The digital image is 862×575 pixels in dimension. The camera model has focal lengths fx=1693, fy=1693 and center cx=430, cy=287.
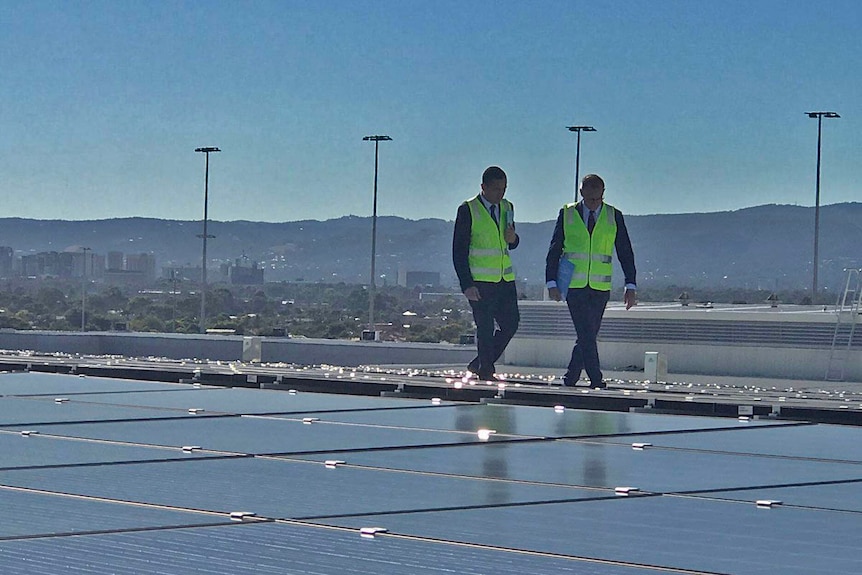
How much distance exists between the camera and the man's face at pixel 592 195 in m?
16.3

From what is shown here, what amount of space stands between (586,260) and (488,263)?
3.13 feet

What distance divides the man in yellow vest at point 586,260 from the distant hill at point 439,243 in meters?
114

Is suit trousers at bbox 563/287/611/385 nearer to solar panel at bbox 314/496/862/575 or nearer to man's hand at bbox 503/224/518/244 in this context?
man's hand at bbox 503/224/518/244

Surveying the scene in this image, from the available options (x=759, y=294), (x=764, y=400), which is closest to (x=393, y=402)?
(x=764, y=400)

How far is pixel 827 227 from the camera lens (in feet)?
504

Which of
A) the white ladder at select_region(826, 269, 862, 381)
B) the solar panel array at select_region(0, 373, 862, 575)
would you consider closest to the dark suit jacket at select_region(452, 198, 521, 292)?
the solar panel array at select_region(0, 373, 862, 575)

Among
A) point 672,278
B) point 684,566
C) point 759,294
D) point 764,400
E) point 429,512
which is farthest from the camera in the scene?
point 672,278

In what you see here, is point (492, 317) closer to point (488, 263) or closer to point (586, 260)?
point (488, 263)

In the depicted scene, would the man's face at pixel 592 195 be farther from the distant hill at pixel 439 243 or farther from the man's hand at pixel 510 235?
the distant hill at pixel 439 243

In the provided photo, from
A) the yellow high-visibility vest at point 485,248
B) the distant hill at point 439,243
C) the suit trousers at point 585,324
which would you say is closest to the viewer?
the suit trousers at point 585,324

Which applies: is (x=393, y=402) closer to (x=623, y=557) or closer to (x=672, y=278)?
(x=623, y=557)

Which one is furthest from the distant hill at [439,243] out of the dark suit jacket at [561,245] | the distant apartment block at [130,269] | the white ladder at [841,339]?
the dark suit jacket at [561,245]

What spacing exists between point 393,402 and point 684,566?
8.39m

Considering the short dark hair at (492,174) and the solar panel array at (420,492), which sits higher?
the short dark hair at (492,174)
